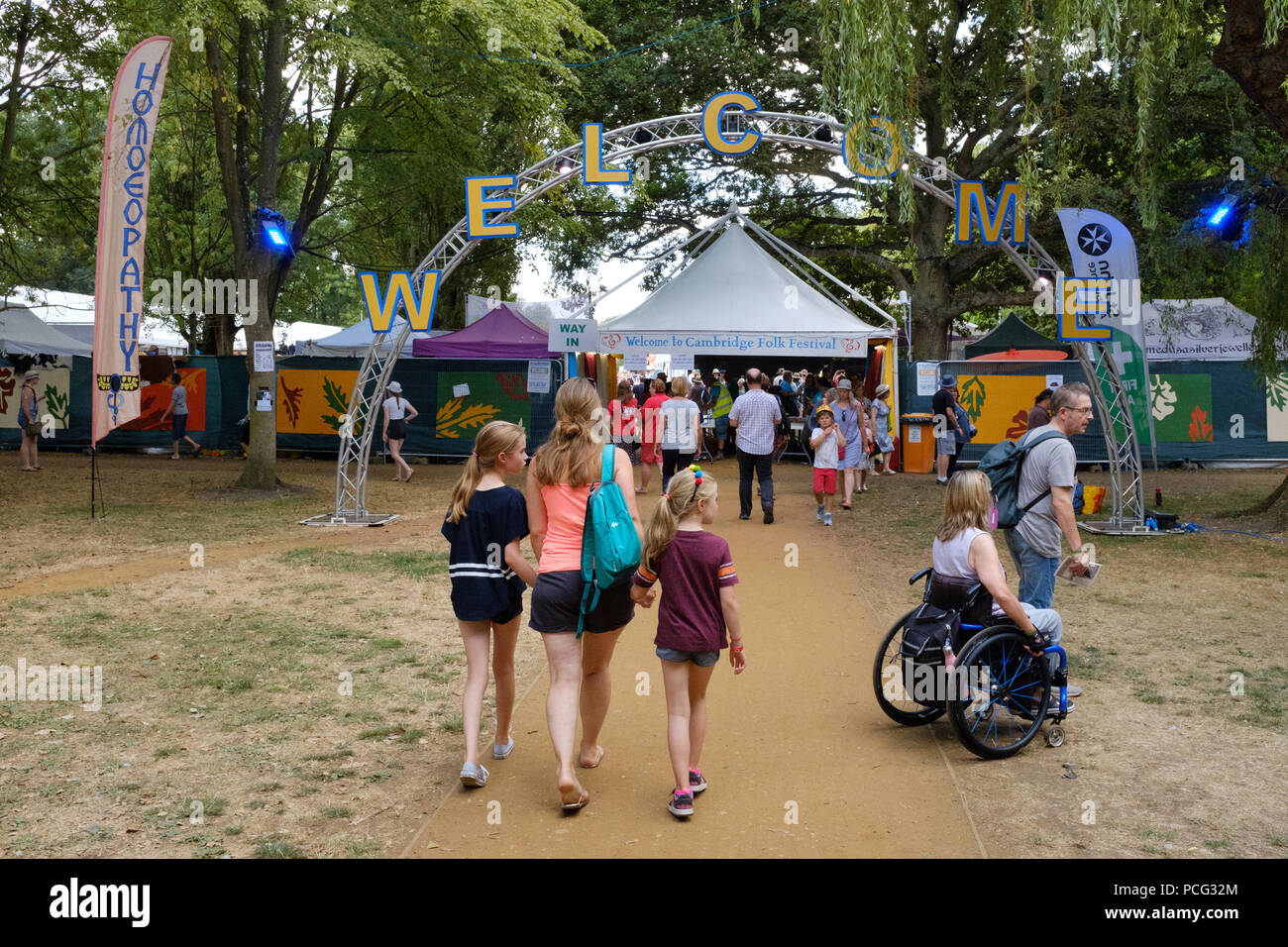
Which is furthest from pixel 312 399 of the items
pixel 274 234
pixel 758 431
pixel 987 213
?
pixel 987 213

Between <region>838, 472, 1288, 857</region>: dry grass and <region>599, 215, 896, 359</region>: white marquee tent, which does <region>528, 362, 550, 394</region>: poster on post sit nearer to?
<region>599, 215, 896, 359</region>: white marquee tent

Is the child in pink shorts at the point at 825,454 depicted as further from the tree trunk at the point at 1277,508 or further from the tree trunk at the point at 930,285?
the tree trunk at the point at 930,285

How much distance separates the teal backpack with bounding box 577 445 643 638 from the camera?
4691 millimetres

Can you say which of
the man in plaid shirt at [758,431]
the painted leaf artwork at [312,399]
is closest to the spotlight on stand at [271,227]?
the painted leaf artwork at [312,399]

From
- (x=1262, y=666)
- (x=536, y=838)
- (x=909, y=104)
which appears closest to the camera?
(x=536, y=838)

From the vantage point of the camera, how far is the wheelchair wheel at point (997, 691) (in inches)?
212

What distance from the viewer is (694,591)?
477 centimetres

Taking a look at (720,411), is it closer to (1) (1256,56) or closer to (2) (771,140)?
(2) (771,140)

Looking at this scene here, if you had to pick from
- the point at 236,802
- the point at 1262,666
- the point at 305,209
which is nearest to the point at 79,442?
the point at 305,209

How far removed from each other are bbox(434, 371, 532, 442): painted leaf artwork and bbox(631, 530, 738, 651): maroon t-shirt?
17.8 m

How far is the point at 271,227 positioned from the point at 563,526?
43.2 feet

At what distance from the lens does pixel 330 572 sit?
10602mm

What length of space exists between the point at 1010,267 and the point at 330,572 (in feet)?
73.1
